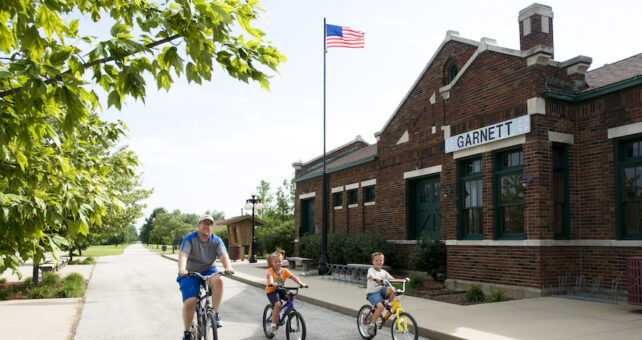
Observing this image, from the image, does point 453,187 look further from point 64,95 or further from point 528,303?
point 64,95

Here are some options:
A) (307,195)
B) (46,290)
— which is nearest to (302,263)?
(307,195)

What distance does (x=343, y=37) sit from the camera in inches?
812

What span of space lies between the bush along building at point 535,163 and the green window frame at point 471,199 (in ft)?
0.09

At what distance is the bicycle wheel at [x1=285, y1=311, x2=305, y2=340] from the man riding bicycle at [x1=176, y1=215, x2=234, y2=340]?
142 cm

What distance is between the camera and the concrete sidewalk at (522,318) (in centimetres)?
805

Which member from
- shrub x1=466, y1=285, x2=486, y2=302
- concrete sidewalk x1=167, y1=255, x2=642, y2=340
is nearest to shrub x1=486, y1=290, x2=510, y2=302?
shrub x1=466, y1=285, x2=486, y2=302

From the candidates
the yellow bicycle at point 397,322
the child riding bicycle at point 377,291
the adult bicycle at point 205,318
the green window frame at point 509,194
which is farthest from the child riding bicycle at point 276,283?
the green window frame at point 509,194

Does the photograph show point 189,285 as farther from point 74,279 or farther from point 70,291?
point 74,279

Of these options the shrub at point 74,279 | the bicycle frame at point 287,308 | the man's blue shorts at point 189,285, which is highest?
the man's blue shorts at point 189,285

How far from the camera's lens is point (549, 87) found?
12344 millimetres

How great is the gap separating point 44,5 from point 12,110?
3.82ft

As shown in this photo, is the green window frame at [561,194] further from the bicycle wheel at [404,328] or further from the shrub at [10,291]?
the shrub at [10,291]

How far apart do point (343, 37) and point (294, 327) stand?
1481 cm

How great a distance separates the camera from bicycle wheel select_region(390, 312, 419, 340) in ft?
24.8
